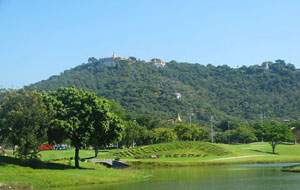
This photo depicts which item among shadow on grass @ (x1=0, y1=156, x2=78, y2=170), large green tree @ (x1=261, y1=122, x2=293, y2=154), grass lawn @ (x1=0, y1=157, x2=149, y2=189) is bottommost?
grass lawn @ (x1=0, y1=157, x2=149, y2=189)

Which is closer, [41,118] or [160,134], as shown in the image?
[41,118]

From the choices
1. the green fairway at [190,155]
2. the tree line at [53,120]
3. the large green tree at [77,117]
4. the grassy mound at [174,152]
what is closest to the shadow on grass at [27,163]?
the tree line at [53,120]

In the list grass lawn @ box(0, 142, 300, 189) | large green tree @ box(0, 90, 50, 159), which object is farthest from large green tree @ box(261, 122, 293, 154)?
large green tree @ box(0, 90, 50, 159)

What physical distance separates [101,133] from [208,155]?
3744 cm

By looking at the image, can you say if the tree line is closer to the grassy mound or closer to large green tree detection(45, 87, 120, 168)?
large green tree detection(45, 87, 120, 168)

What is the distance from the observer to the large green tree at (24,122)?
154 ft

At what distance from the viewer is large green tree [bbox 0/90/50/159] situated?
4700cm

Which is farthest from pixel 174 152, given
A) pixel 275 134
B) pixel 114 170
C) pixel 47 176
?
pixel 47 176

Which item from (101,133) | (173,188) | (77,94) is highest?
(77,94)

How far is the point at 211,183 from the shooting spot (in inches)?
1719

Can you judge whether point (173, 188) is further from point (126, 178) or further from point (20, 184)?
point (20, 184)

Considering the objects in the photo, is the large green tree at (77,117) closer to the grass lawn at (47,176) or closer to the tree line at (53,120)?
the tree line at (53,120)

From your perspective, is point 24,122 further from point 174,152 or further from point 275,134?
point 275,134

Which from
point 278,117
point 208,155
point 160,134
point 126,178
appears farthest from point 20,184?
point 278,117
